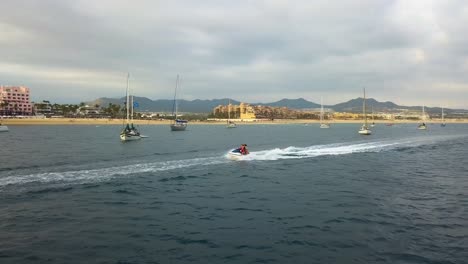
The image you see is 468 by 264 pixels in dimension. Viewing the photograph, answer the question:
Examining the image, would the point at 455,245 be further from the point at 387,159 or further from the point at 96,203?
the point at 387,159

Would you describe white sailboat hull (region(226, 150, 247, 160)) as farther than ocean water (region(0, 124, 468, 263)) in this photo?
Yes

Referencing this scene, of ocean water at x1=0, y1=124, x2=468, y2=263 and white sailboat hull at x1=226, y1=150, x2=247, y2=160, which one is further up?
white sailboat hull at x1=226, y1=150, x2=247, y2=160

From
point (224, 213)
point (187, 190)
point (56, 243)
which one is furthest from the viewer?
point (187, 190)

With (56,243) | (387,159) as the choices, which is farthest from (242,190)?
(387,159)

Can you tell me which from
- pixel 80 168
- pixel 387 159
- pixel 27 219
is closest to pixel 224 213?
pixel 27 219

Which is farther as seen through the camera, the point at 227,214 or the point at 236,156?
the point at 236,156

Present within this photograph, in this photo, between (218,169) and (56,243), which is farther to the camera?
(218,169)

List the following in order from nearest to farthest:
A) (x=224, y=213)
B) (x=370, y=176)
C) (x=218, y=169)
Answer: (x=224, y=213) < (x=370, y=176) < (x=218, y=169)

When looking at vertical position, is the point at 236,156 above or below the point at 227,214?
above

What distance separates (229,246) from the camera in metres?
17.9

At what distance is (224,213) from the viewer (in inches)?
942

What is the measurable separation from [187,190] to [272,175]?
1128 centimetres

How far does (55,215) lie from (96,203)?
10.6 feet

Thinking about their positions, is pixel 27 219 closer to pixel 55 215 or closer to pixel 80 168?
pixel 55 215
